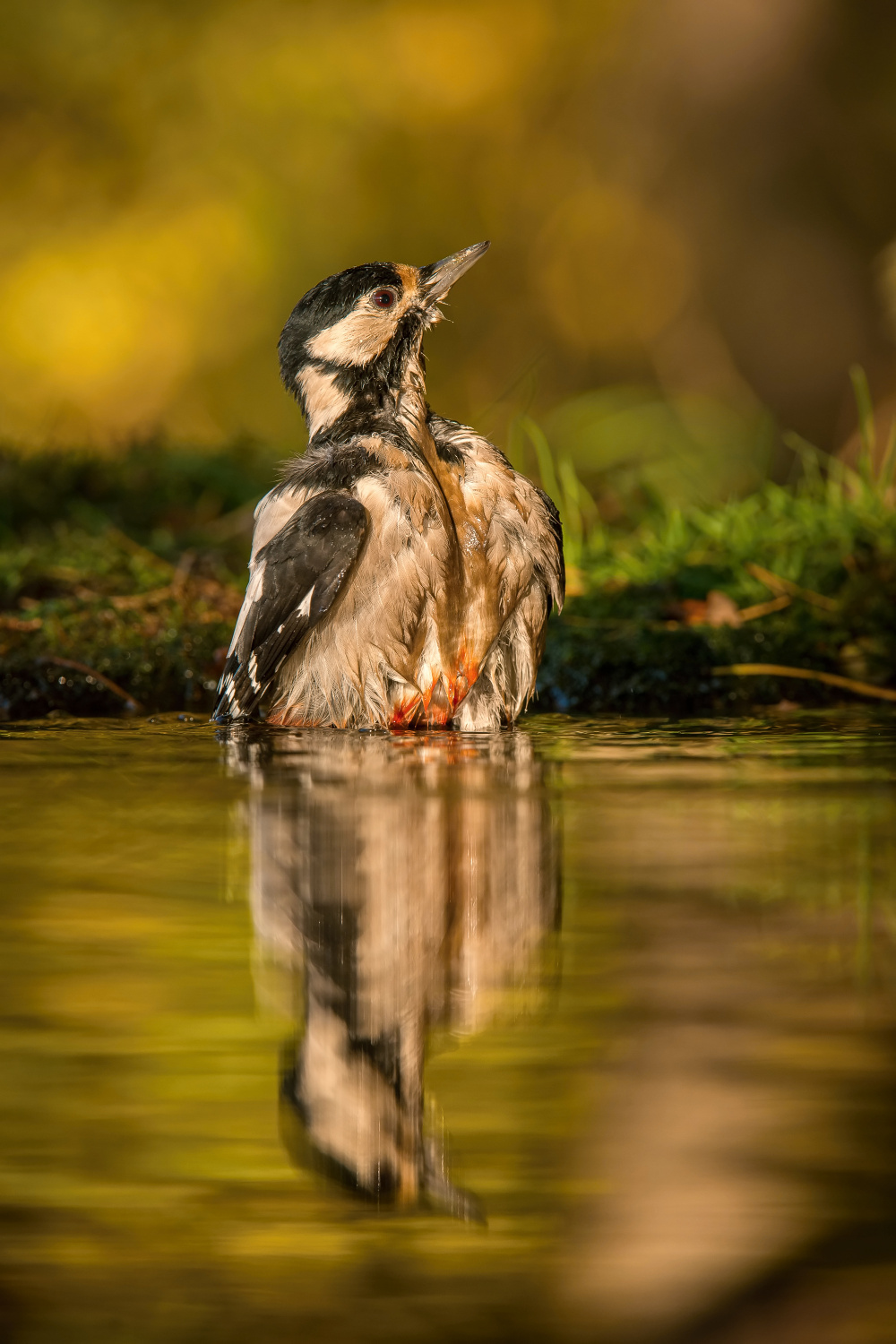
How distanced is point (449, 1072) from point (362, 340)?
3.20 m

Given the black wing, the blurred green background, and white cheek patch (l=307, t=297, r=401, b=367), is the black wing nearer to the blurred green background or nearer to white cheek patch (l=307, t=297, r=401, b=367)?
white cheek patch (l=307, t=297, r=401, b=367)

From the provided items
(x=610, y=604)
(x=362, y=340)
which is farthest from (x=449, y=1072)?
(x=610, y=604)

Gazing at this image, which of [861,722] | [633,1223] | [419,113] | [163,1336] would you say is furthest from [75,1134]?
[419,113]

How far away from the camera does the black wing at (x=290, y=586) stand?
13.7 feet

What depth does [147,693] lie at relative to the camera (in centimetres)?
530

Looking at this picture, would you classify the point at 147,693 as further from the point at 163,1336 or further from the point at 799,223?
the point at 799,223

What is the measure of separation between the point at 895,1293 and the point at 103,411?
15.8 m

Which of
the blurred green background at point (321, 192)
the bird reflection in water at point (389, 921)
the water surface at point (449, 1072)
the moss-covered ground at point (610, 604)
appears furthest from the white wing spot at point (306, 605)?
the blurred green background at point (321, 192)

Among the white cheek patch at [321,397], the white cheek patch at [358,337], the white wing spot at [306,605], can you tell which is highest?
the white cheek patch at [358,337]

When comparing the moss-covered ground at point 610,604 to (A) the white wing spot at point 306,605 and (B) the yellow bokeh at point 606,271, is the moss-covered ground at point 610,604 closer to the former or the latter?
(A) the white wing spot at point 306,605

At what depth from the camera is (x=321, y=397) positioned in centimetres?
474

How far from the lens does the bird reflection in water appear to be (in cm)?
171

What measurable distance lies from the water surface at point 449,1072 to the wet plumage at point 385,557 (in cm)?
119

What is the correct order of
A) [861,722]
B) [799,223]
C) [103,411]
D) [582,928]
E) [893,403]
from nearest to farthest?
[582,928]
[861,722]
[893,403]
[799,223]
[103,411]
